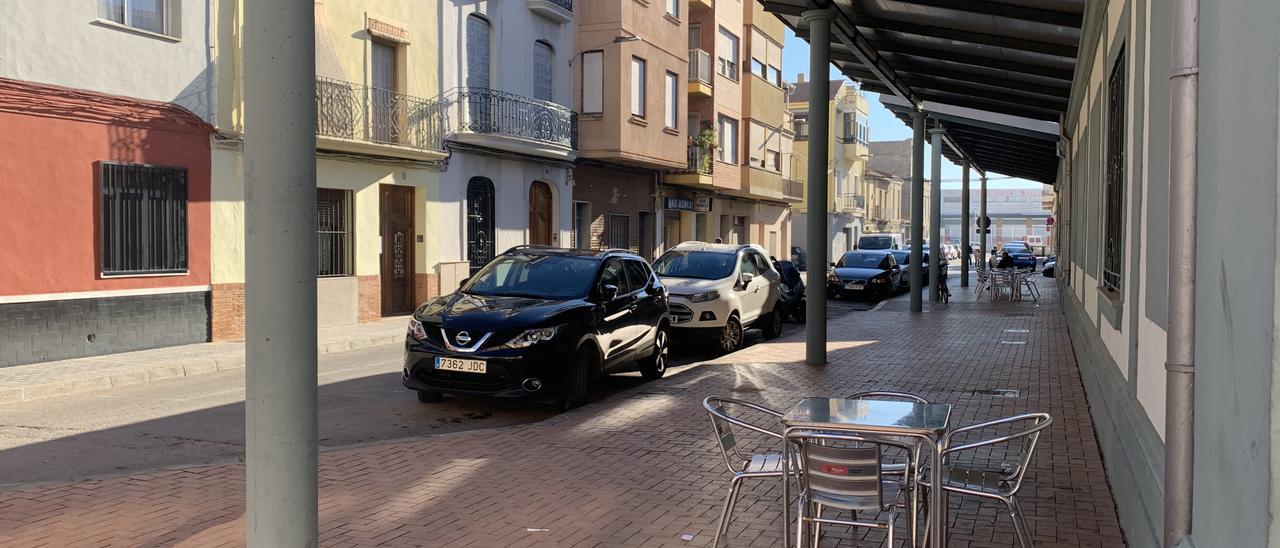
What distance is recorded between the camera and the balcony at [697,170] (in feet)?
109

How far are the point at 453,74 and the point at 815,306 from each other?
12291 mm

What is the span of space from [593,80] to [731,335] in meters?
13.3

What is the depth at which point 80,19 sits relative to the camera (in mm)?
14141

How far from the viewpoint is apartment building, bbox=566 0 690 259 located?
26.5m

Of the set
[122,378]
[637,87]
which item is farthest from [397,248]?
[122,378]

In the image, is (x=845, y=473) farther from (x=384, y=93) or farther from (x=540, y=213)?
(x=540, y=213)

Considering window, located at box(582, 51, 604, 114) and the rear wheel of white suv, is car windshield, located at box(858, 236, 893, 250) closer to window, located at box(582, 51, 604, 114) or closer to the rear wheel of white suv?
window, located at box(582, 51, 604, 114)

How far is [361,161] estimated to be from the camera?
787 inches

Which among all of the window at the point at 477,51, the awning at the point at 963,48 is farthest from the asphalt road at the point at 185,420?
the window at the point at 477,51

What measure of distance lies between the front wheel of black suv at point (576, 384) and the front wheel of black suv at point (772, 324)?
7290 millimetres

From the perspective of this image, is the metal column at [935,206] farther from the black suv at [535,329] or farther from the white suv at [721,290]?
the black suv at [535,329]

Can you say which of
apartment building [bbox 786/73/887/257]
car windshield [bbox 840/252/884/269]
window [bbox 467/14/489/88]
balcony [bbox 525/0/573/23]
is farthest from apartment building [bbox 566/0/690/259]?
apartment building [bbox 786/73/887/257]

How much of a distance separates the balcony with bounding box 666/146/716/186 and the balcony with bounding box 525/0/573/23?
8.45 metres

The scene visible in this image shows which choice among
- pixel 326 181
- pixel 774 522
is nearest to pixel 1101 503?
pixel 774 522
